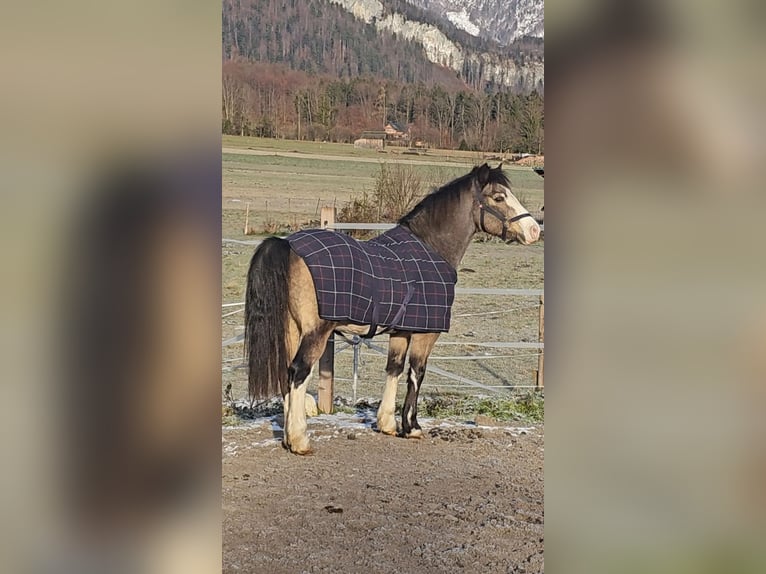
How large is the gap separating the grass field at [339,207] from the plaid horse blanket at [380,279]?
49.2 inches

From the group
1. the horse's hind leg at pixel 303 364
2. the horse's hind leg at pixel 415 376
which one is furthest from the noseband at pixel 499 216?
the horse's hind leg at pixel 303 364

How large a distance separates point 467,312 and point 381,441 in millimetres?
2134

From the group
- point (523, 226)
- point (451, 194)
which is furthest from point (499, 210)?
point (451, 194)

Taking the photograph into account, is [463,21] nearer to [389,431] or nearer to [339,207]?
[339,207]

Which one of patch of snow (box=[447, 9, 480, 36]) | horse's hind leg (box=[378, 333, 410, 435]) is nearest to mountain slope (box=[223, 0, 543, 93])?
patch of snow (box=[447, 9, 480, 36])

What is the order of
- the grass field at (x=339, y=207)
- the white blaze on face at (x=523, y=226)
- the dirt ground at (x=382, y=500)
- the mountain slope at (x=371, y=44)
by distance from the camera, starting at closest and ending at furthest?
1. the dirt ground at (x=382, y=500)
2. the white blaze on face at (x=523, y=226)
3. the mountain slope at (x=371, y=44)
4. the grass field at (x=339, y=207)

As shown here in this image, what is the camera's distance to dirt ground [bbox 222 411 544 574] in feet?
7.04

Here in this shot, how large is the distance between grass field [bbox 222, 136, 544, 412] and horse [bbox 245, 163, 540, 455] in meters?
1.15

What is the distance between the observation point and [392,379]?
3.48m

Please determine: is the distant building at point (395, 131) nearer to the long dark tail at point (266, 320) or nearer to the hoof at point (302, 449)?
the long dark tail at point (266, 320)

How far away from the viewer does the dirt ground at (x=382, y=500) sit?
2.14 meters

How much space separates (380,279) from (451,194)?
0.57 meters
